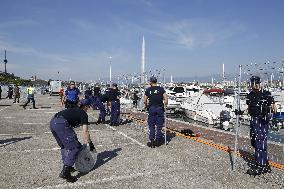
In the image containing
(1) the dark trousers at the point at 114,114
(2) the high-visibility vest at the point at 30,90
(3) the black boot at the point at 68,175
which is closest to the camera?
(3) the black boot at the point at 68,175

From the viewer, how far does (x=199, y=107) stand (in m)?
25.7

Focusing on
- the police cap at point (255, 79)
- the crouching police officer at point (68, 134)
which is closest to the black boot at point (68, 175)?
the crouching police officer at point (68, 134)

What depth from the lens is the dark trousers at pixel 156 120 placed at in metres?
10.3

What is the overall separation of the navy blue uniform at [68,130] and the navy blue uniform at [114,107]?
8.36 metres

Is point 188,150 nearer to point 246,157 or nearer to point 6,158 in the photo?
point 246,157

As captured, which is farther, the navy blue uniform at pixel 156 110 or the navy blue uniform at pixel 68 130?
the navy blue uniform at pixel 156 110

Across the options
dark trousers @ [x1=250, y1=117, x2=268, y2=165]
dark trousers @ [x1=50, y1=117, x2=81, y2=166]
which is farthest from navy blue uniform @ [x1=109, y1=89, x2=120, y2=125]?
dark trousers @ [x1=250, y1=117, x2=268, y2=165]

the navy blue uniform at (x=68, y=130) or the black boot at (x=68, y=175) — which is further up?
the navy blue uniform at (x=68, y=130)

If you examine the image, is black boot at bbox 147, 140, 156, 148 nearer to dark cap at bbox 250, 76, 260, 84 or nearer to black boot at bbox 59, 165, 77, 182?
black boot at bbox 59, 165, 77, 182

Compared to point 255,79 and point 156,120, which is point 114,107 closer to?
point 156,120

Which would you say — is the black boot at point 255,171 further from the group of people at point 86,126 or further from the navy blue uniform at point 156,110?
the navy blue uniform at point 156,110

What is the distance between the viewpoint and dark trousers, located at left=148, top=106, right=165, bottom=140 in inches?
406

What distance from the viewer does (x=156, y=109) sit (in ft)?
33.9

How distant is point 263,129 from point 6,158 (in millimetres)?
6479
